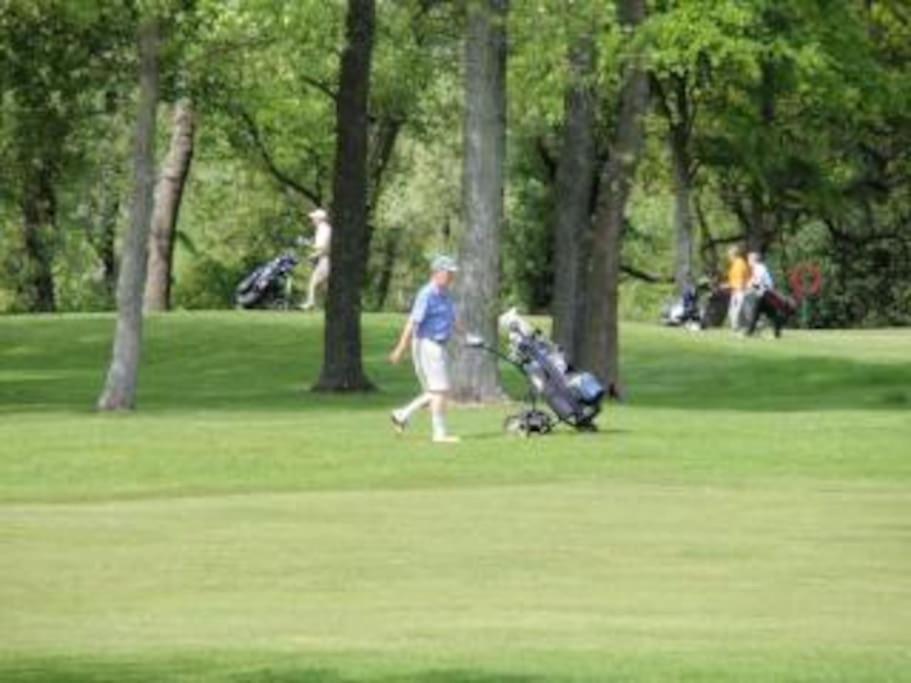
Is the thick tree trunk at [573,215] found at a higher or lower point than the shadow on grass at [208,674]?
higher

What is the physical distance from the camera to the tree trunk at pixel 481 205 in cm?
4181

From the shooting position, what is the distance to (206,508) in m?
25.7

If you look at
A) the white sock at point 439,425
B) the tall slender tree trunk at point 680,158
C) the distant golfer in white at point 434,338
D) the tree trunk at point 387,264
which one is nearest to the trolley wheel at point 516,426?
the distant golfer in white at point 434,338

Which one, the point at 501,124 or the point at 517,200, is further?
the point at 517,200

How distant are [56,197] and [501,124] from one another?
43260 millimetres

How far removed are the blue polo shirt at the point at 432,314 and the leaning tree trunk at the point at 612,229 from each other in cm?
984

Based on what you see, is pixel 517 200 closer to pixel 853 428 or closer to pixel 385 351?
pixel 385 351

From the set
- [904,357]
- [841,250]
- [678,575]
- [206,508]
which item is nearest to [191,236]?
[841,250]

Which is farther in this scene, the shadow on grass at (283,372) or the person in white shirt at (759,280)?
the person in white shirt at (759,280)

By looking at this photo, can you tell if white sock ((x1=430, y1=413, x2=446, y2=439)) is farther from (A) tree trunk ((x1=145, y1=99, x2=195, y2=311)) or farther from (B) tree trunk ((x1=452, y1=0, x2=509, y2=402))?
(A) tree trunk ((x1=145, y1=99, x2=195, y2=311))

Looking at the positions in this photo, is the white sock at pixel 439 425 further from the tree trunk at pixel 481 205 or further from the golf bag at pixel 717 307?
the golf bag at pixel 717 307

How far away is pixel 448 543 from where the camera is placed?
70.3 ft

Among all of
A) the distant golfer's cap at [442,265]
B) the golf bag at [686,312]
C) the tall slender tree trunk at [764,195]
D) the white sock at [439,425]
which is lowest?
the white sock at [439,425]

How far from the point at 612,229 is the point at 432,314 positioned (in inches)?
404
